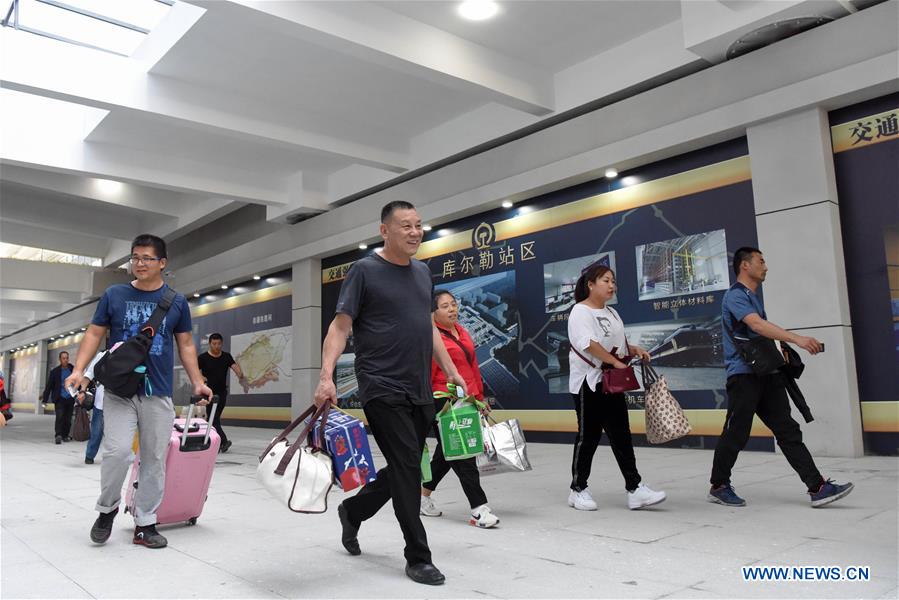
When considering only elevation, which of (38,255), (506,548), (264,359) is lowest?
(506,548)

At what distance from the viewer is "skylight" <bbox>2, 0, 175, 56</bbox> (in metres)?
9.71

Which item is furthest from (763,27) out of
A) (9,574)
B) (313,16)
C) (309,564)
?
(9,574)

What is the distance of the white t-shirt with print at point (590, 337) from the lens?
15.7 feet

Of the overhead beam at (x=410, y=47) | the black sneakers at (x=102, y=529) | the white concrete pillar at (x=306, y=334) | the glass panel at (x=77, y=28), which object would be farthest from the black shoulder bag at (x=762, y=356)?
the white concrete pillar at (x=306, y=334)

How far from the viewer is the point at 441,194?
40.7ft

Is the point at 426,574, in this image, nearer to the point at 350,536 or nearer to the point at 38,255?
the point at 350,536

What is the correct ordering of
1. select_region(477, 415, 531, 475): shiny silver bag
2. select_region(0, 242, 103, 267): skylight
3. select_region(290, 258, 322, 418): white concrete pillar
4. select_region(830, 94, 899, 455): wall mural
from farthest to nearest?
select_region(0, 242, 103, 267): skylight
select_region(290, 258, 322, 418): white concrete pillar
select_region(830, 94, 899, 455): wall mural
select_region(477, 415, 531, 475): shiny silver bag

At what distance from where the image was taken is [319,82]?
10.7 m

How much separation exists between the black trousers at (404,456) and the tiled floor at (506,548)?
210 millimetres

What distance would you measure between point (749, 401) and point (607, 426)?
1027 mm

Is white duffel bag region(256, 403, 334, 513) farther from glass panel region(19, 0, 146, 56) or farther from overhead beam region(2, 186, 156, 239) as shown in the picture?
overhead beam region(2, 186, 156, 239)

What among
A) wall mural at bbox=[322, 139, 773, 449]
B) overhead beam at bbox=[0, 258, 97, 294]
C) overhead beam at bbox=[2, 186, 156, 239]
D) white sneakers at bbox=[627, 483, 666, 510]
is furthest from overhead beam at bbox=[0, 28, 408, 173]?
overhead beam at bbox=[0, 258, 97, 294]

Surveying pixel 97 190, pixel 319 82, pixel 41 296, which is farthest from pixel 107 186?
pixel 41 296

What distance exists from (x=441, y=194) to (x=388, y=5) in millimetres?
4202
